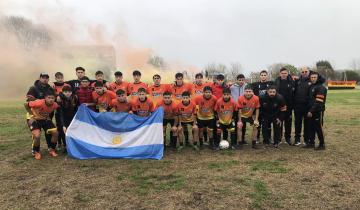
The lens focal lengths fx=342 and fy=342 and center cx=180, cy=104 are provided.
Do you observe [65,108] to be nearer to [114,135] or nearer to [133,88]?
[114,135]

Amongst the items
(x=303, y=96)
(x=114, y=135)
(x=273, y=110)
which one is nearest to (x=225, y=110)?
(x=273, y=110)

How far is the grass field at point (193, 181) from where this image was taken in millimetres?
5254

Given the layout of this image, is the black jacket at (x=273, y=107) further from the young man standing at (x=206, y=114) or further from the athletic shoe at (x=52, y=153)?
the athletic shoe at (x=52, y=153)

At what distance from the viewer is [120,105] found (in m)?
9.23

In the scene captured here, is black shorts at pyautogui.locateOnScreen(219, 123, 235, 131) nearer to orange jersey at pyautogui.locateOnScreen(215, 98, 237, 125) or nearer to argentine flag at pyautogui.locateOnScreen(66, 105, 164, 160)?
orange jersey at pyautogui.locateOnScreen(215, 98, 237, 125)

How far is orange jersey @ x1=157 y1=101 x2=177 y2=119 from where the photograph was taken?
30.1 ft

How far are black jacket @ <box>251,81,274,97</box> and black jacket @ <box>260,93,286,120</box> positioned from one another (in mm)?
190

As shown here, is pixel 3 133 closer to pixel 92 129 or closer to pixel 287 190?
pixel 92 129

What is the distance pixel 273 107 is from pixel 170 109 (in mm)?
2795

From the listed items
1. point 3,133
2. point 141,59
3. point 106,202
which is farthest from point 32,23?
point 106,202

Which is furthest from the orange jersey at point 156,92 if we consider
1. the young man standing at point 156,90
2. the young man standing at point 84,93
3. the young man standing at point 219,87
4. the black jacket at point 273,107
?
the black jacket at point 273,107

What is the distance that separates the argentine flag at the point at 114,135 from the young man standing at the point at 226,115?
161 cm

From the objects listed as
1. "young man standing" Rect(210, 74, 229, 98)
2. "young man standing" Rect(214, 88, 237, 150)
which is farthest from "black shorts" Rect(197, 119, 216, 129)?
"young man standing" Rect(210, 74, 229, 98)

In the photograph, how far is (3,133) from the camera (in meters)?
12.3
